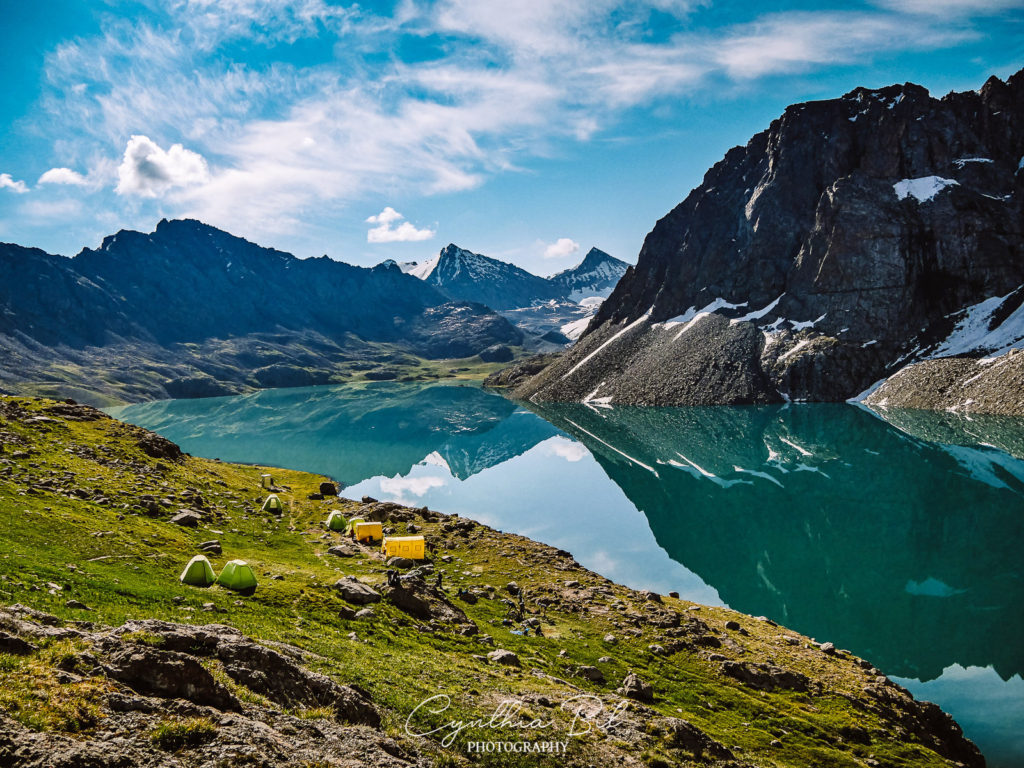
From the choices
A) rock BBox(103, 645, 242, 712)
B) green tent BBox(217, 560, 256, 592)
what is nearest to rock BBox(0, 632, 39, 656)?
rock BBox(103, 645, 242, 712)

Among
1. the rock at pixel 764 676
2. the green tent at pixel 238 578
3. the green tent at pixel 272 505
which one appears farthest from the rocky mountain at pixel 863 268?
the green tent at pixel 238 578

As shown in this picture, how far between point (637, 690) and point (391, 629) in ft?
30.7

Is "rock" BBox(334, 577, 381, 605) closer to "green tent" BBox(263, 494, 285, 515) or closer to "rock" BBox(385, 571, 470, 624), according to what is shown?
"rock" BBox(385, 571, 470, 624)

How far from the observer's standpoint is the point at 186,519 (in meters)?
32.8

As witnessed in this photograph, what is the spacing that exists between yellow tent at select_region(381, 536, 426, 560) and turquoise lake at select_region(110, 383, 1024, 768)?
15.6m

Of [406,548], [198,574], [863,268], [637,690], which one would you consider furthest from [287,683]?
[863,268]

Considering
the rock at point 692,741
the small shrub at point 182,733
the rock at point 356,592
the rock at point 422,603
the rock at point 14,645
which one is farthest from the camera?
the rock at point 422,603

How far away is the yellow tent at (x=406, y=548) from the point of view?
3522 centimetres

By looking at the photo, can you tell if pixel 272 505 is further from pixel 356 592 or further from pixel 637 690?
pixel 637 690

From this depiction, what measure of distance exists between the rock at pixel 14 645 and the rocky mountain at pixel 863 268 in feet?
487

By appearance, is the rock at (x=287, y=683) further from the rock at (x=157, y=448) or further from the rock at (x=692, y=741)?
the rock at (x=157, y=448)

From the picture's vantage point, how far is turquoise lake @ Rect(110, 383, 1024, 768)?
31.7 m

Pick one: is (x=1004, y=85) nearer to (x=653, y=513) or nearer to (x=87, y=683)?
(x=653, y=513)

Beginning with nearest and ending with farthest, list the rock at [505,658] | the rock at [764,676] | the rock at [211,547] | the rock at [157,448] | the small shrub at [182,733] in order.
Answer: the small shrub at [182,733] < the rock at [505,658] < the rock at [764,676] < the rock at [211,547] < the rock at [157,448]
